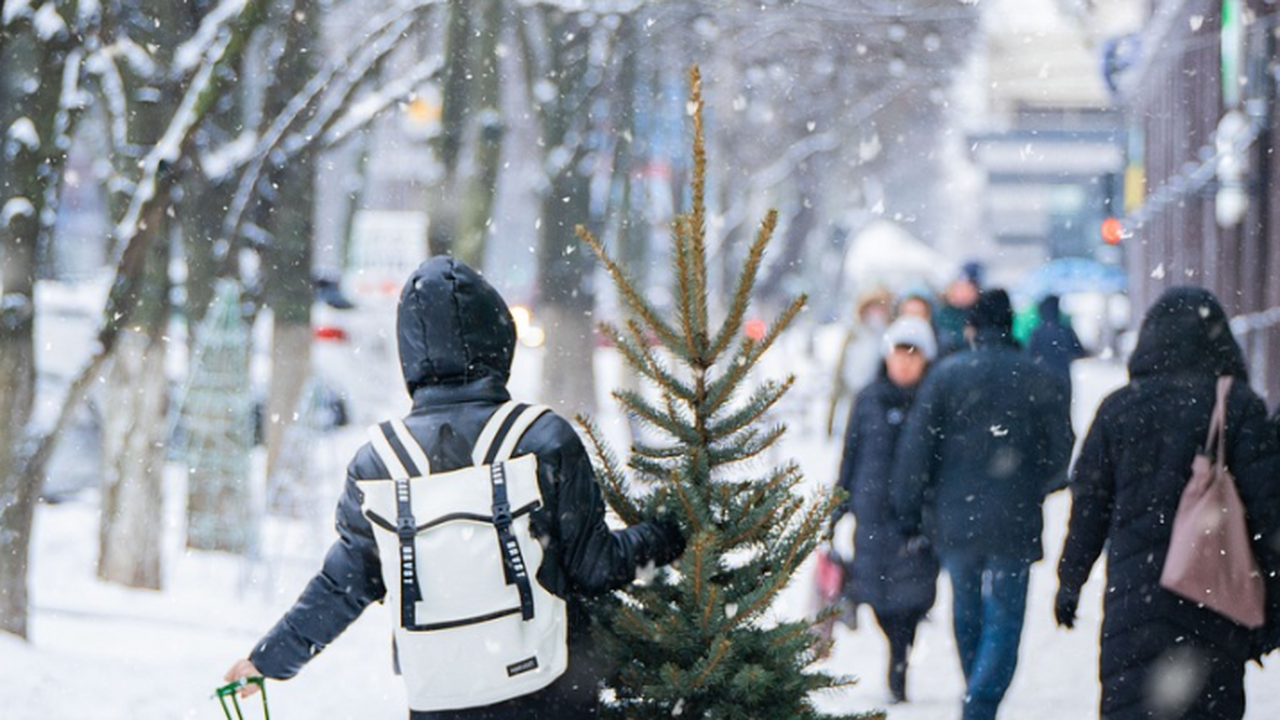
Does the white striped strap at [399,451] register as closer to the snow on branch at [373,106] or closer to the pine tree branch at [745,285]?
the pine tree branch at [745,285]

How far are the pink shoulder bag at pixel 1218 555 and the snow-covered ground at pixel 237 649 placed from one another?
1164mm

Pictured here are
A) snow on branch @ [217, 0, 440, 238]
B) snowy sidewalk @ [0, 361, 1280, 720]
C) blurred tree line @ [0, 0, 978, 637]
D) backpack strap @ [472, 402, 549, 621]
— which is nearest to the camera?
backpack strap @ [472, 402, 549, 621]

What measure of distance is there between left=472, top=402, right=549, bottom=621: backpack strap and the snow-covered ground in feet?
3.48

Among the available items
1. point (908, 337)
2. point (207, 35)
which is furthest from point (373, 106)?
point (908, 337)

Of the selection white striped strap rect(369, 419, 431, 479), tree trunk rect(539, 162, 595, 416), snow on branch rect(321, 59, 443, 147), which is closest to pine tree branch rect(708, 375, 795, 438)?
white striped strap rect(369, 419, 431, 479)

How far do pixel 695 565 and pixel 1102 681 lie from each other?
201cm

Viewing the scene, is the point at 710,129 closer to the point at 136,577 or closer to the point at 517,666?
the point at 136,577

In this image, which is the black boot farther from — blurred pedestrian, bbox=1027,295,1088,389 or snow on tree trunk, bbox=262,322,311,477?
snow on tree trunk, bbox=262,322,311,477

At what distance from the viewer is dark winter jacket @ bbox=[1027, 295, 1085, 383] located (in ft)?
41.8

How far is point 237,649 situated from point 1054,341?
6.14 m

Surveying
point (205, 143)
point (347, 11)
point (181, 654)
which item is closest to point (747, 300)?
point (181, 654)

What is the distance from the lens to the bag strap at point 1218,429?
5297mm

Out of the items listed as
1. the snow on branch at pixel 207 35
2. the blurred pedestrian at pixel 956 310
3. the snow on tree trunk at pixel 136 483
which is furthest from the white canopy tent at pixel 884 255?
the snow on branch at pixel 207 35

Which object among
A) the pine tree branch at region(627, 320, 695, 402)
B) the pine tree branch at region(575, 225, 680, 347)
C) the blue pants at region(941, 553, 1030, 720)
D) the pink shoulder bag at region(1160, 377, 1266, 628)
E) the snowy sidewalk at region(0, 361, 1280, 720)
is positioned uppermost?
the pine tree branch at region(575, 225, 680, 347)
